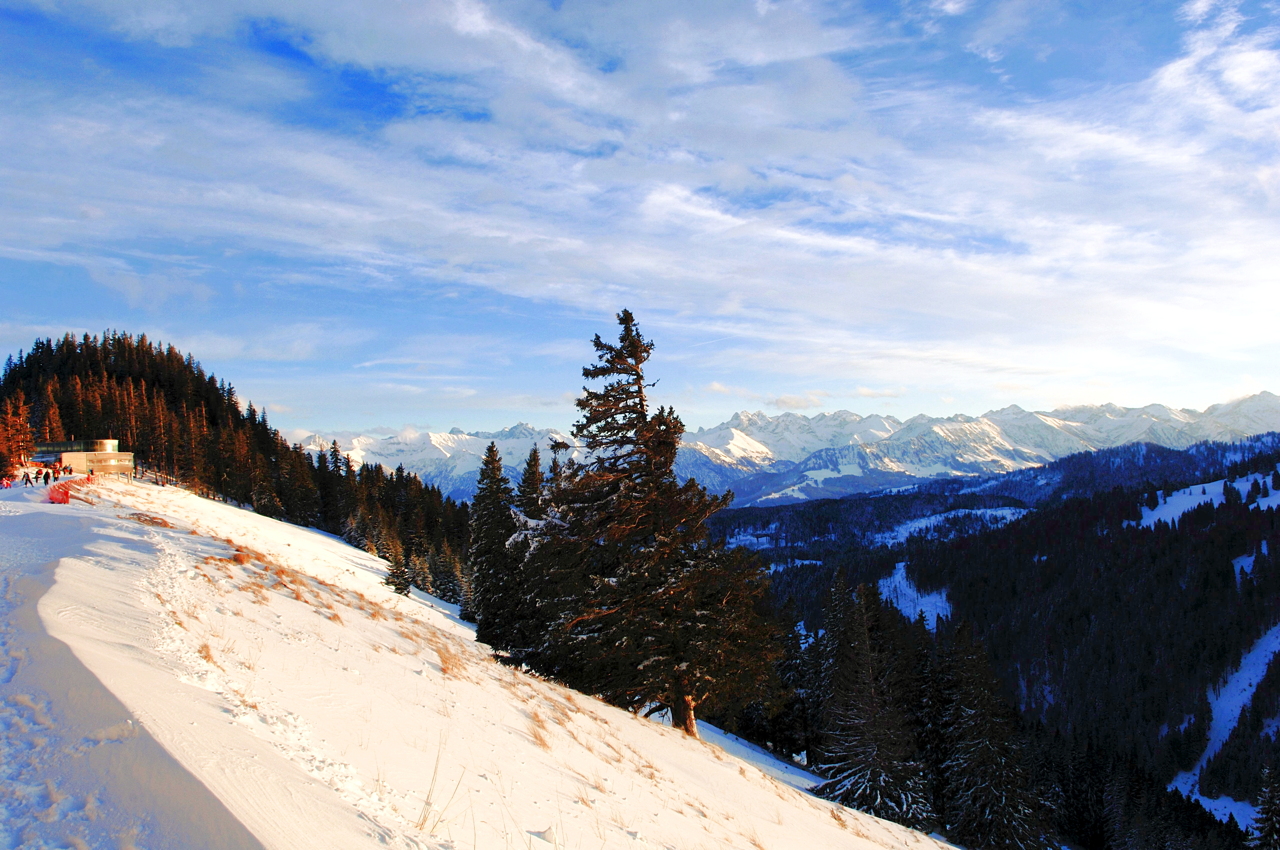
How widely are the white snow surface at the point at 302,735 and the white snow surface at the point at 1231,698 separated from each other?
158 meters

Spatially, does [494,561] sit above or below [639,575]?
below

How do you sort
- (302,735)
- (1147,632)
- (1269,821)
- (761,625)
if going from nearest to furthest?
1. (302,735)
2. (761,625)
3. (1269,821)
4. (1147,632)

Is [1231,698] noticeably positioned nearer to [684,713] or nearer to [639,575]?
[684,713]

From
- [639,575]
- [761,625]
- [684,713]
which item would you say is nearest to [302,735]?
[639,575]

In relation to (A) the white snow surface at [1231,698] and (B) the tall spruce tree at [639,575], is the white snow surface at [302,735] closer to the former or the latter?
(B) the tall spruce tree at [639,575]

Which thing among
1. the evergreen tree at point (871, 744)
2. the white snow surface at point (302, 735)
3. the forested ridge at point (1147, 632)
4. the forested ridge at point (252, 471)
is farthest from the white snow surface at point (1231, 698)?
the white snow surface at point (302, 735)

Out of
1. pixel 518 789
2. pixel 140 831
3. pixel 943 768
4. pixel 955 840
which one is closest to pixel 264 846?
pixel 140 831

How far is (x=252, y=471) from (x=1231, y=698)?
201 m

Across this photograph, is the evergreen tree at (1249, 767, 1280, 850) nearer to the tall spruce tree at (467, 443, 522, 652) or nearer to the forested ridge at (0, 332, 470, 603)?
the tall spruce tree at (467, 443, 522, 652)

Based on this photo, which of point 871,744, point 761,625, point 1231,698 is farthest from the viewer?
point 1231,698

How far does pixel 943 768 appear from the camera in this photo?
38406mm

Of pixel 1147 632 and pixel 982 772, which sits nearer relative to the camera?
pixel 982 772

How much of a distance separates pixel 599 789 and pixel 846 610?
127 feet

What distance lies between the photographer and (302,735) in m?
6.05
